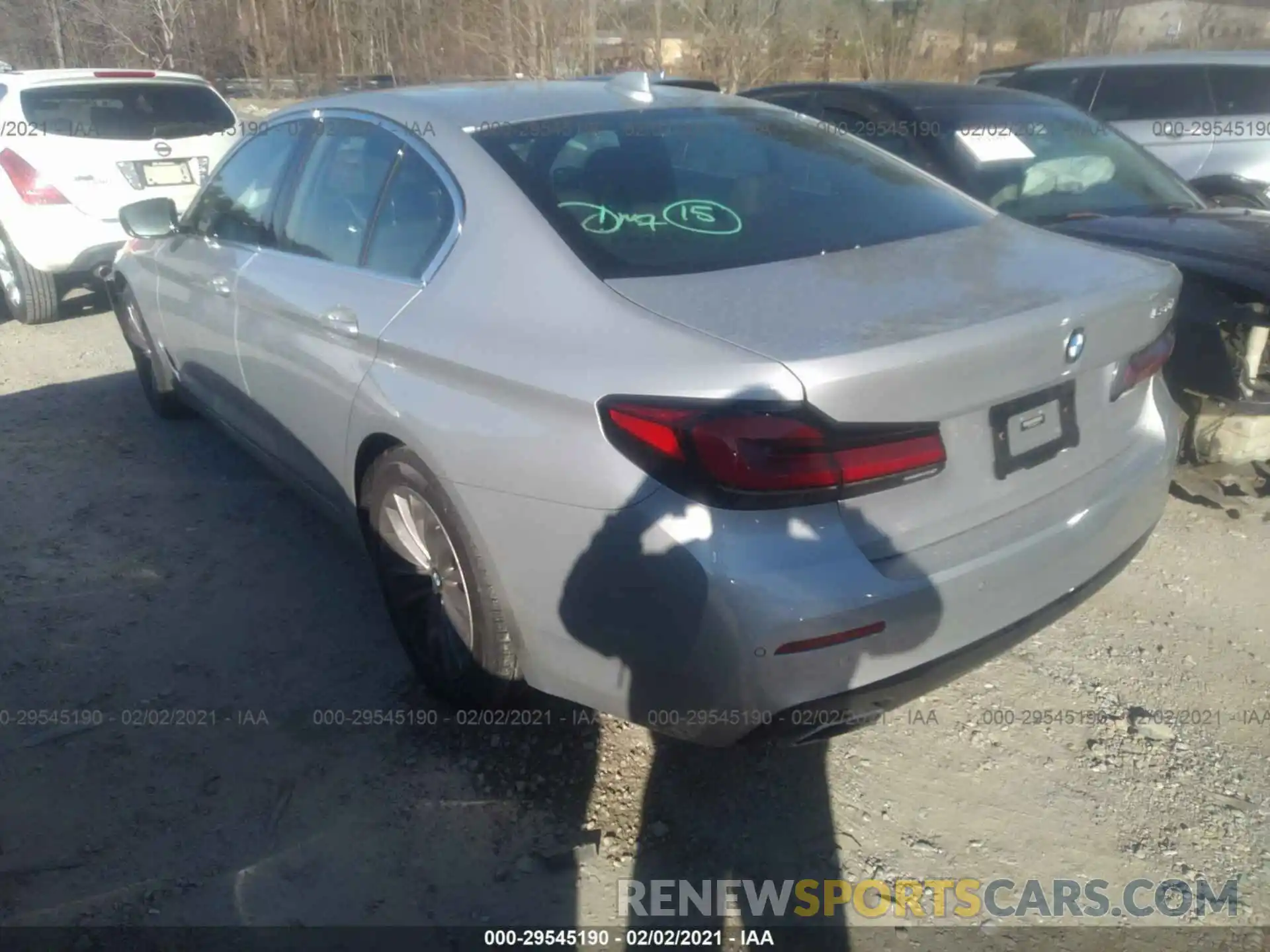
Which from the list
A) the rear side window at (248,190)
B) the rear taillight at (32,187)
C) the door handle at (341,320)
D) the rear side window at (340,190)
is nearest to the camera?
the door handle at (341,320)

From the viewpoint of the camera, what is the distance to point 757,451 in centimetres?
200

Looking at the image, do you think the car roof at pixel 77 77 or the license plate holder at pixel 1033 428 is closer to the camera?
the license plate holder at pixel 1033 428

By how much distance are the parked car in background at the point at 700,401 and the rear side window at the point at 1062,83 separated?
238 inches

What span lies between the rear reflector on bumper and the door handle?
1.56 m

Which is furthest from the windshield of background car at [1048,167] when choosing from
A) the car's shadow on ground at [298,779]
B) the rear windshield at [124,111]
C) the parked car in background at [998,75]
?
the rear windshield at [124,111]

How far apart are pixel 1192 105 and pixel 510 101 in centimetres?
694

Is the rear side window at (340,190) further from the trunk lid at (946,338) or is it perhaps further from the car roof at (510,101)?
the trunk lid at (946,338)

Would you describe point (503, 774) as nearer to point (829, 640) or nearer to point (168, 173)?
point (829, 640)

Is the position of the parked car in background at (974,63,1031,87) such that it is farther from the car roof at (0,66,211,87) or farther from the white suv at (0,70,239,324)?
the car roof at (0,66,211,87)

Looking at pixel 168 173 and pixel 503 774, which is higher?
pixel 168 173

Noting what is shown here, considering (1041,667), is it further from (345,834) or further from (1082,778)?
(345,834)

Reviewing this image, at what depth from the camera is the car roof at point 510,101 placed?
120 inches

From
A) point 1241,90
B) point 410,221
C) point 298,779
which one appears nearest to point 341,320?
point 410,221

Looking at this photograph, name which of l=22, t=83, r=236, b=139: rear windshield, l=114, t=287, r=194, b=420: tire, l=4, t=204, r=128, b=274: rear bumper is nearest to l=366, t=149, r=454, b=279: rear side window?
l=114, t=287, r=194, b=420: tire
